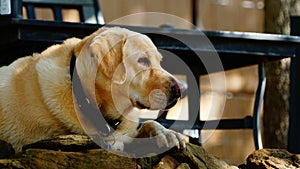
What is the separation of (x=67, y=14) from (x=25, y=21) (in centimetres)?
260

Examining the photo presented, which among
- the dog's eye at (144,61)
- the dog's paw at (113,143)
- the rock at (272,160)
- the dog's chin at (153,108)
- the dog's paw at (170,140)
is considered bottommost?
the rock at (272,160)

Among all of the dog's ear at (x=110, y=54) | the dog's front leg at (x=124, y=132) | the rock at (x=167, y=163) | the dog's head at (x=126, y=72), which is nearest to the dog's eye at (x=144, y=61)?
the dog's head at (x=126, y=72)

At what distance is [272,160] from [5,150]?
47.3 inches

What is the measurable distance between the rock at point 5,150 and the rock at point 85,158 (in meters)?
0.09

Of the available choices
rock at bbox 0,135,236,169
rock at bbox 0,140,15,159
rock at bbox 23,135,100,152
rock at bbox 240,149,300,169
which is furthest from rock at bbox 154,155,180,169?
rock at bbox 0,140,15,159

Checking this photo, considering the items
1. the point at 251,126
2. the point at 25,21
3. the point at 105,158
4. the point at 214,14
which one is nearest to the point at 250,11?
the point at 214,14

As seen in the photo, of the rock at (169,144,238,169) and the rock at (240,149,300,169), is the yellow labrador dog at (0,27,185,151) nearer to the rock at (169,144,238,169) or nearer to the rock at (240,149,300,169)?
the rock at (169,144,238,169)

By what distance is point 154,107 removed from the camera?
3.46 m

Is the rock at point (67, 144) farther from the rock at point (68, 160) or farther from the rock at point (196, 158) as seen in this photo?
the rock at point (196, 158)

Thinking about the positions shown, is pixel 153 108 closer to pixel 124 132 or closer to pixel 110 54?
pixel 124 132

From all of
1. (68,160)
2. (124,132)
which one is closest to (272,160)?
(124,132)

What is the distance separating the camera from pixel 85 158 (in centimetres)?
304

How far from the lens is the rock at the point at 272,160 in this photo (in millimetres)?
3444

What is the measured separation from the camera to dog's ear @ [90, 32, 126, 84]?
3.38 m
